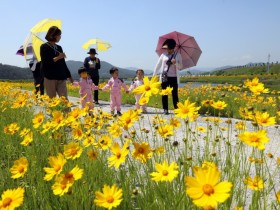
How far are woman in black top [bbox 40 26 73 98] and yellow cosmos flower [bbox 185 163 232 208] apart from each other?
4.62 meters

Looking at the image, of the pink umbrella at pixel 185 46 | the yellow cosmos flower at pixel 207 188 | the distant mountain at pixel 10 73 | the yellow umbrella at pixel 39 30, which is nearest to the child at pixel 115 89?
the pink umbrella at pixel 185 46

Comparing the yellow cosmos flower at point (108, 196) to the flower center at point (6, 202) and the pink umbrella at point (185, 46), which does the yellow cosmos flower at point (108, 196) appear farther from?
the pink umbrella at point (185, 46)

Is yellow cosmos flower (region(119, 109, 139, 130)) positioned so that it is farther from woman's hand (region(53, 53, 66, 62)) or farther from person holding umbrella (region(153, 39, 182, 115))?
person holding umbrella (region(153, 39, 182, 115))

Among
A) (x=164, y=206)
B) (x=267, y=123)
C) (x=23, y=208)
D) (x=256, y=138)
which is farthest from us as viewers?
(x=23, y=208)

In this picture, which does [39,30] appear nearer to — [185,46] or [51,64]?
[51,64]

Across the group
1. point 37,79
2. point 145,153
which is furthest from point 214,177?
point 37,79

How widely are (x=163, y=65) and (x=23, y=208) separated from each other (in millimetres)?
6286

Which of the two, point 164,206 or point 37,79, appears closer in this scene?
point 164,206

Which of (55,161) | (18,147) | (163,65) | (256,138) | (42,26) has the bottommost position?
(18,147)

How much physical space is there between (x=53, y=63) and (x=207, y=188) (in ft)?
15.9

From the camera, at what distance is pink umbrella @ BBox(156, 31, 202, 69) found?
877cm

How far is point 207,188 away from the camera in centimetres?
103

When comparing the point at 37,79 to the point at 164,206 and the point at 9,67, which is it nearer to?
the point at 164,206

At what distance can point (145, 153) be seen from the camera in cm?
156
